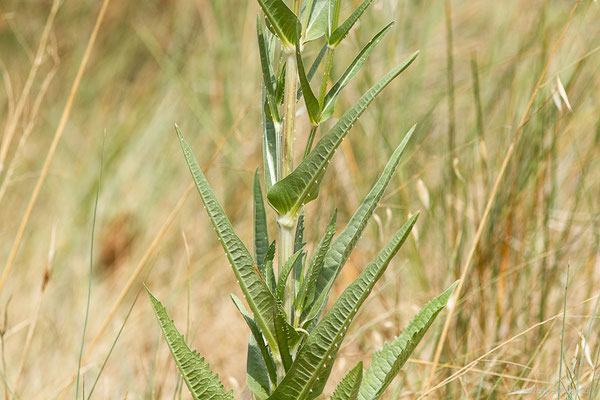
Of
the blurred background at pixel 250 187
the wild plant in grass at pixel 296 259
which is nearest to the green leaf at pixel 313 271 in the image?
→ the wild plant in grass at pixel 296 259

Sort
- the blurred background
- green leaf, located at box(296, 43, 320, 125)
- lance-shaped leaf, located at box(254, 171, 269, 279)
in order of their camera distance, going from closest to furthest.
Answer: green leaf, located at box(296, 43, 320, 125) < lance-shaped leaf, located at box(254, 171, 269, 279) < the blurred background

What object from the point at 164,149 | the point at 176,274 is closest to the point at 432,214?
the point at 176,274

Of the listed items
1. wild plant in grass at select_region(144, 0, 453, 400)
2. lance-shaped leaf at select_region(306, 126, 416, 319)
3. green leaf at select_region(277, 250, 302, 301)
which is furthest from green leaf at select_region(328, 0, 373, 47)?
green leaf at select_region(277, 250, 302, 301)

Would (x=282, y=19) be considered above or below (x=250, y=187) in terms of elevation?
above

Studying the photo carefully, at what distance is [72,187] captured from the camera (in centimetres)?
242

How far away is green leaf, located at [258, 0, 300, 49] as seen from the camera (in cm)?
77

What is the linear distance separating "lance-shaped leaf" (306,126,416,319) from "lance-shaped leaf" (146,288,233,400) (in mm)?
143

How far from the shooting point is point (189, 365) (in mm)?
816

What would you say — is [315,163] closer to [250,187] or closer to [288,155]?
[288,155]

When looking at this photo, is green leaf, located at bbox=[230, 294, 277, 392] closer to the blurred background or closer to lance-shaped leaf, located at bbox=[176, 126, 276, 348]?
lance-shaped leaf, located at bbox=[176, 126, 276, 348]

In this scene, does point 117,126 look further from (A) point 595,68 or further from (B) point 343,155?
(A) point 595,68

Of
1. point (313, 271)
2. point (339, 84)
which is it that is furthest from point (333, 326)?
point (339, 84)

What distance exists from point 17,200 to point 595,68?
194 centimetres

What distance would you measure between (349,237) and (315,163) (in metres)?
0.11
